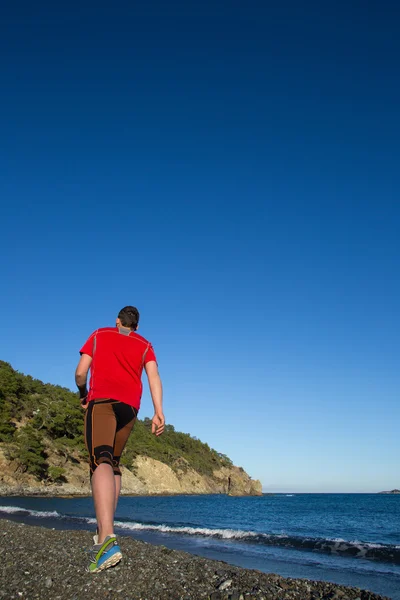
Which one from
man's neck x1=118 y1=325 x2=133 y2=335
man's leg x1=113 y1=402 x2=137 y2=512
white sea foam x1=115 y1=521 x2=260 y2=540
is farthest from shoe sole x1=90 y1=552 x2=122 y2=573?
white sea foam x1=115 y1=521 x2=260 y2=540

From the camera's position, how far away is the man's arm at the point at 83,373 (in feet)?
15.2

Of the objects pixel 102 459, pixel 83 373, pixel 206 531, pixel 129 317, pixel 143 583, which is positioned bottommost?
pixel 206 531

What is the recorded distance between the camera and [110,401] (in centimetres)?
448

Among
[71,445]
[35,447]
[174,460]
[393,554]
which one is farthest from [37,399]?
[393,554]

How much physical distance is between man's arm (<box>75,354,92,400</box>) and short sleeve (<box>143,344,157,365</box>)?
61cm

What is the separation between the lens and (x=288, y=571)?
908 cm

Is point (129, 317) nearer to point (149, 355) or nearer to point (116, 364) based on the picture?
point (149, 355)

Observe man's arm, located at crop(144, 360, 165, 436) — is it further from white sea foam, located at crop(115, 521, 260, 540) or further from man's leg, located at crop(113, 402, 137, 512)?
white sea foam, located at crop(115, 521, 260, 540)

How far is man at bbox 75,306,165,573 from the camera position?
410cm

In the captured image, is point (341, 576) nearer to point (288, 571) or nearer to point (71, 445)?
point (288, 571)

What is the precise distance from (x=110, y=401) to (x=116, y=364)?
392 mm

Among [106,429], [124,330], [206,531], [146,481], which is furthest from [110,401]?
[146,481]

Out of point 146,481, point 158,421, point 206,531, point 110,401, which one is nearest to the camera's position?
point 110,401

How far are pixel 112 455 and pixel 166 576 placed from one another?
2240mm
